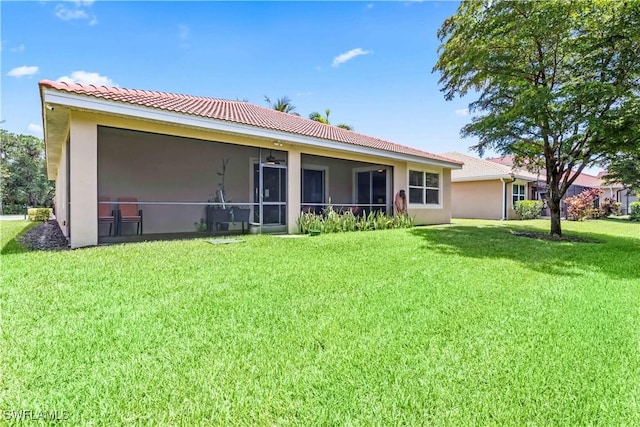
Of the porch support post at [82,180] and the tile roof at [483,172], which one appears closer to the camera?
the porch support post at [82,180]

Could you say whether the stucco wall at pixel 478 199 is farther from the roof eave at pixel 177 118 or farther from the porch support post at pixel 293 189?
the porch support post at pixel 293 189

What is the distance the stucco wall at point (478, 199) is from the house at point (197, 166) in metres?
6.71

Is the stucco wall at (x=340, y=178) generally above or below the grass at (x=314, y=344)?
above

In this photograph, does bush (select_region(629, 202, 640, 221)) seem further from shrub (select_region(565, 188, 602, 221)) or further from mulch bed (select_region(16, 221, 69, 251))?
mulch bed (select_region(16, 221, 69, 251))

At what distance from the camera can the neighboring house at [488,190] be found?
72.1ft

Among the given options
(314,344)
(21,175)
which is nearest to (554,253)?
(314,344)

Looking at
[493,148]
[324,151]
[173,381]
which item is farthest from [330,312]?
[493,148]

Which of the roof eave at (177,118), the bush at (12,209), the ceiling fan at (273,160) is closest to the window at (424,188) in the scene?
the roof eave at (177,118)

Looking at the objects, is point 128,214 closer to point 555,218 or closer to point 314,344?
point 314,344

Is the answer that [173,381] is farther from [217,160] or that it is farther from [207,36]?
[207,36]

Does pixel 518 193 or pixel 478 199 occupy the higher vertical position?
pixel 518 193

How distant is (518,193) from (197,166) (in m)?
21.4

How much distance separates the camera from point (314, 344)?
309cm

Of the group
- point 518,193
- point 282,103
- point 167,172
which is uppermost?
point 282,103
